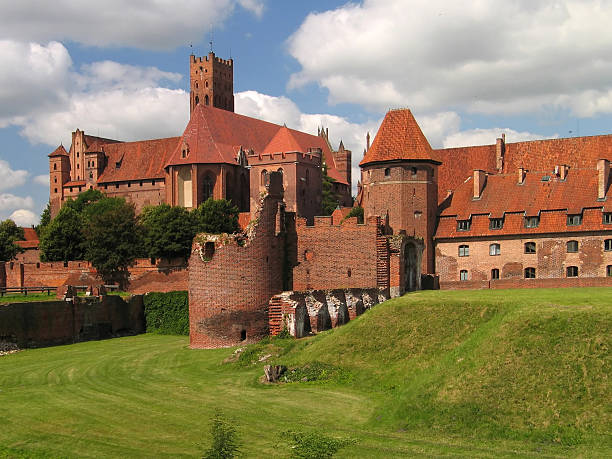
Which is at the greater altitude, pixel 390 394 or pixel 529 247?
pixel 529 247

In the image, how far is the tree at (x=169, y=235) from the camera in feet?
206

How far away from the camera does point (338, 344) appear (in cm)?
2619

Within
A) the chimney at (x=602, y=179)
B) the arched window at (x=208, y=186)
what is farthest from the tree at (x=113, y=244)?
the chimney at (x=602, y=179)

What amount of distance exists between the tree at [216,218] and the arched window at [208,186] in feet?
41.3

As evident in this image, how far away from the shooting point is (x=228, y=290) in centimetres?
3391

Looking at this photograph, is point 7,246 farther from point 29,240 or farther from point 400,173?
point 400,173

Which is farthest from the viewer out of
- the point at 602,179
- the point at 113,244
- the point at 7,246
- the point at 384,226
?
the point at 7,246

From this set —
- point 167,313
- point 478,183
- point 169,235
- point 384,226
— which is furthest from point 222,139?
point 384,226

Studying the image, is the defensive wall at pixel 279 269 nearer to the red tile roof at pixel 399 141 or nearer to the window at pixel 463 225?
the red tile roof at pixel 399 141

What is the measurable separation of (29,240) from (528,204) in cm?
6083

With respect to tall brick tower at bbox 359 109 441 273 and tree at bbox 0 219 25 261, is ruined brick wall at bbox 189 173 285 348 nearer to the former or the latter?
tall brick tower at bbox 359 109 441 273

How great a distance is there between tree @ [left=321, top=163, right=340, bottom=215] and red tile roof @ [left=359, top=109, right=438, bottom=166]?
3502 cm

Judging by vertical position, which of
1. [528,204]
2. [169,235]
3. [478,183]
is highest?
[478,183]

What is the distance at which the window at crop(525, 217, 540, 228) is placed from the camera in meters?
49.8
